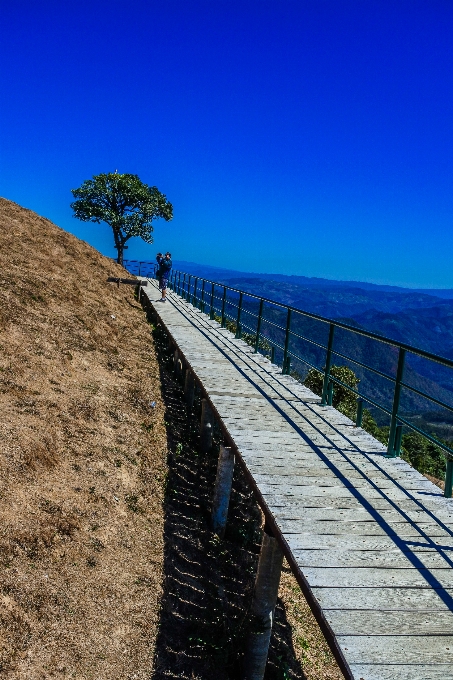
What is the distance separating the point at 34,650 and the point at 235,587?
295 centimetres

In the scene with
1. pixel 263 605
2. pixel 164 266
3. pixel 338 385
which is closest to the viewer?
pixel 263 605

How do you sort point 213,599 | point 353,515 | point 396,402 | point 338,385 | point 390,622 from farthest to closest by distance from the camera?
point 338,385, point 213,599, point 396,402, point 353,515, point 390,622

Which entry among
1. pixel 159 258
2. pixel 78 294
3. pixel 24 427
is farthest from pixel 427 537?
pixel 159 258

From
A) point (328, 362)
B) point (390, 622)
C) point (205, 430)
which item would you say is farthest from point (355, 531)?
point (205, 430)

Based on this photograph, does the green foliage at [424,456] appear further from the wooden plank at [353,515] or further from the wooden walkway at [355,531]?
the wooden plank at [353,515]

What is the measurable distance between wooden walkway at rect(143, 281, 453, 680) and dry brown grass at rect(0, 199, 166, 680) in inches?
79.0

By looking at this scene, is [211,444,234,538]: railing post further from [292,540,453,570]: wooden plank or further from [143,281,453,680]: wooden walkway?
[292,540,453,570]: wooden plank

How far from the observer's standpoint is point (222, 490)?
835 cm

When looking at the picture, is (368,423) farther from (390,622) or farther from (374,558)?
(390,622)

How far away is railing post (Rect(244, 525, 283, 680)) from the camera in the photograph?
521 cm

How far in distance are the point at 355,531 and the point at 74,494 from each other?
14.4ft

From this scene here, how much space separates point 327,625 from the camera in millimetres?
3309

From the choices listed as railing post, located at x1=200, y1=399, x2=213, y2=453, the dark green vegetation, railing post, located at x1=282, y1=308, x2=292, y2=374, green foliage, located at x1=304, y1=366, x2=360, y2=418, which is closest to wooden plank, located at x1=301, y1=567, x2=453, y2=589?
railing post, located at x1=282, y1=308, x2=292, y2=374

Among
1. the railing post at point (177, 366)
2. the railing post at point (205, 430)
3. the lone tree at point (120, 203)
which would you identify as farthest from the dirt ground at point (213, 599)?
the lone tree at point (120, 203)
